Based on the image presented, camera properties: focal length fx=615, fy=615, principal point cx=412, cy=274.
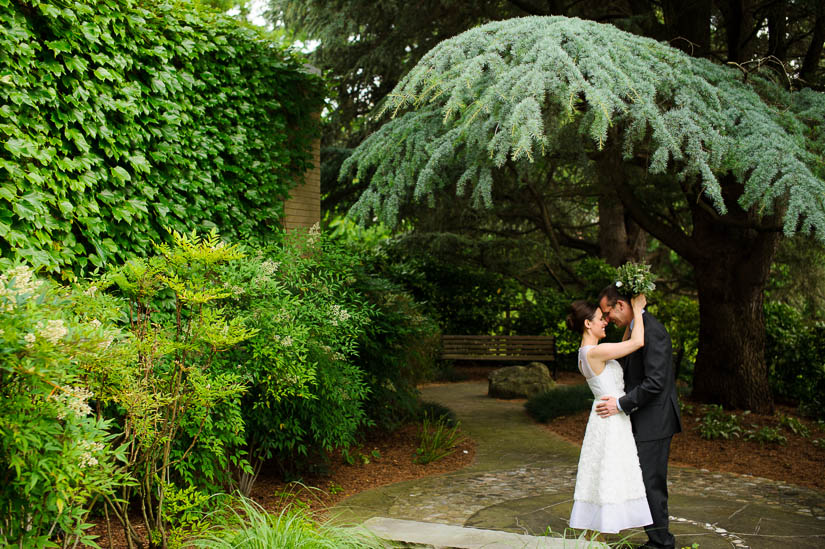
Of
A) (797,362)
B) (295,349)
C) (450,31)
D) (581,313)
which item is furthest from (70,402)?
(797,362)

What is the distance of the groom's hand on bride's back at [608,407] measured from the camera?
4.05m

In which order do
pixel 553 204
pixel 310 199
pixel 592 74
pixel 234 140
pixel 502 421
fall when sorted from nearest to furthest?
pixel 592 74
pixel 234 140
pixel 310 199
pixel 502 421
pixel 553 204

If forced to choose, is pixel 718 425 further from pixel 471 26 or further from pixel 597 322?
pixel 471 26

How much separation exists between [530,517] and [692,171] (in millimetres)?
3244

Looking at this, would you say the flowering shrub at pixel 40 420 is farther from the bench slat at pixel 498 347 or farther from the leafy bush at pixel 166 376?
the bench slat at pixel 498 347

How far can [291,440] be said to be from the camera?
5242 millimetres

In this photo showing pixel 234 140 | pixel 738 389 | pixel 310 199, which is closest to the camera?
pixel 234 140

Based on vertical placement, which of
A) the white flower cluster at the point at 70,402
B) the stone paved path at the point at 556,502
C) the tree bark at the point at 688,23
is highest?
the tree bark at the point at 688,23

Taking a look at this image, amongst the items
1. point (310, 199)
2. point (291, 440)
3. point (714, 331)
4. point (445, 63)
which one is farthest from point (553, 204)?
point (291, 440)

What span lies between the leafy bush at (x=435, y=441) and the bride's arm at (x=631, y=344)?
9.35ft

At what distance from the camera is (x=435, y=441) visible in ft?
21.9

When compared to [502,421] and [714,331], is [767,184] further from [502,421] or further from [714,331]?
[502,421]

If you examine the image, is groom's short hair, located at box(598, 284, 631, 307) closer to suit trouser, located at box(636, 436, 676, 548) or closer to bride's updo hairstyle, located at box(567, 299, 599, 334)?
bride's updo hairstyle, located at box(567, 299, 599, 334)

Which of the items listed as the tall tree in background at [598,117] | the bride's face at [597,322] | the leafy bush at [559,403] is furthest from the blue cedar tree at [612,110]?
the leafy bush at [559,403]
